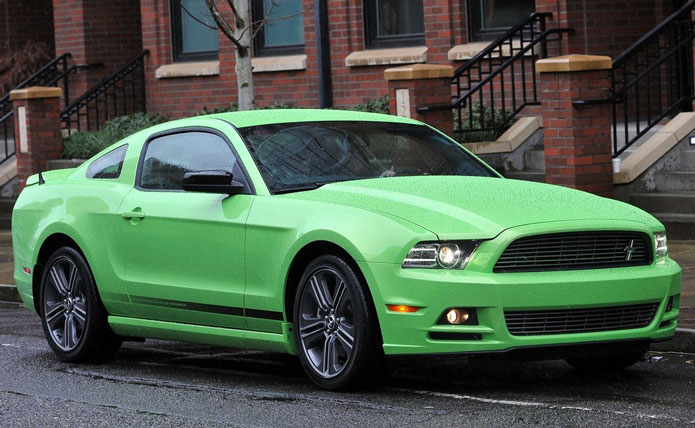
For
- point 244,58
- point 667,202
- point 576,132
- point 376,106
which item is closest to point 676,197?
point 667,202

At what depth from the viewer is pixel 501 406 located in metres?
6.87

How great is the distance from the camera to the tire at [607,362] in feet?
25.6

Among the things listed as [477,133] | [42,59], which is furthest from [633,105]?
[42,59]

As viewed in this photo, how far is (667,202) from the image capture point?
14164 millimetres

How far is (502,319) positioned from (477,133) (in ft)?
31.6

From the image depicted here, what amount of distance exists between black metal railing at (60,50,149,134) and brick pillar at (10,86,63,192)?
72 cm

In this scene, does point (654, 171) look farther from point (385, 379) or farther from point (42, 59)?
point (42, 59)

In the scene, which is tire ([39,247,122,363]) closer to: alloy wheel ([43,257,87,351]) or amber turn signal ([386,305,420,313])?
alloy wheel ([43,257,87,351])

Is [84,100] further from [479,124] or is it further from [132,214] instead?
[132,214]

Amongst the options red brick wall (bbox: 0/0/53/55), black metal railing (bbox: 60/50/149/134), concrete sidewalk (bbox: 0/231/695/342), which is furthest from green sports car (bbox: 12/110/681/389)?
red brick wall (bbox: 0/0/53/55)

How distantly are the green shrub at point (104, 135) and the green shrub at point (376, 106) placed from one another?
3.76 meters

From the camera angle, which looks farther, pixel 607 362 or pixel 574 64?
pixel 574 64

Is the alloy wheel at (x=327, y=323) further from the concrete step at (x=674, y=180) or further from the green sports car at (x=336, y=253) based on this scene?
the concrete step at (x=674, y=180)

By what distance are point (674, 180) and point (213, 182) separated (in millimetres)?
7654
